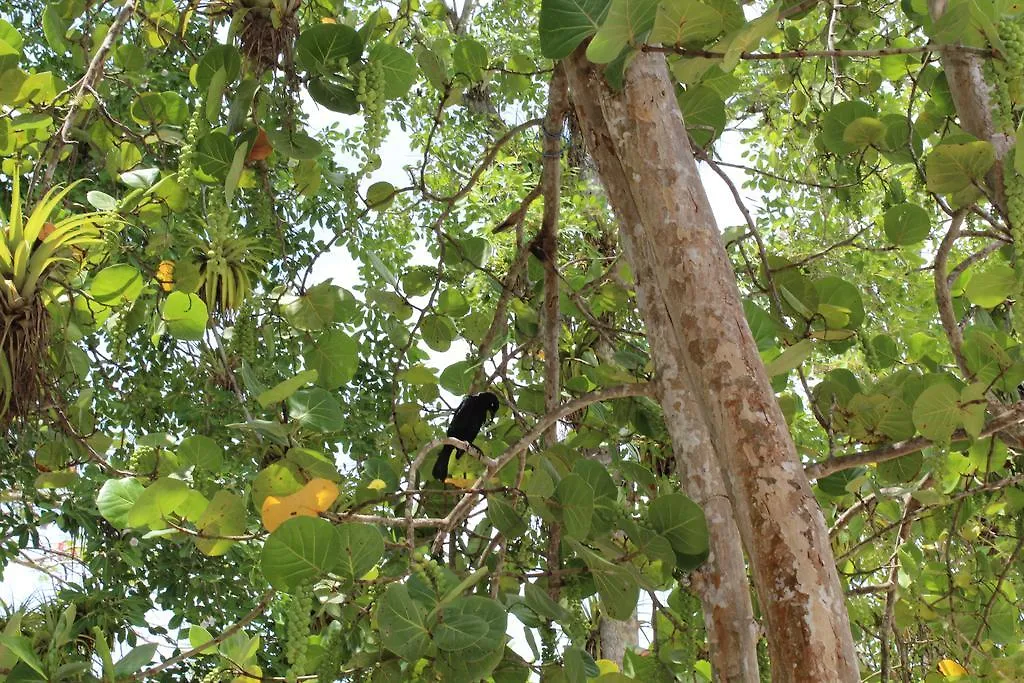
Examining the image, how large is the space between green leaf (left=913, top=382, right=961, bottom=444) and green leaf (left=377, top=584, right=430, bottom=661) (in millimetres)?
609

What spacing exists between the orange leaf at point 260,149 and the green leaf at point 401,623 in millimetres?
656

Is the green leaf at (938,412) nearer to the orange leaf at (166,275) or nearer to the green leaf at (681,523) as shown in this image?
the green leaf at (681,523)

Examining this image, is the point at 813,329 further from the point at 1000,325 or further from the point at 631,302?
the point at 631,302

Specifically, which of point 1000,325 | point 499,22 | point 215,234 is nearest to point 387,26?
point 215,234

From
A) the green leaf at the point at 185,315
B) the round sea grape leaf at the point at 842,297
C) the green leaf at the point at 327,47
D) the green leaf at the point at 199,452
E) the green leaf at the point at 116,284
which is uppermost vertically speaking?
the green leaf at the point at 327,47

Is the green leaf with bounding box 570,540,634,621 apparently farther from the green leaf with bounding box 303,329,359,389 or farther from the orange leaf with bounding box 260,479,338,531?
the green leaf with bounding box 303,329,359,389

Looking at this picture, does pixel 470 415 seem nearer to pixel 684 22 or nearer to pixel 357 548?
pixel 357 548

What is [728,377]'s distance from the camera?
86cm

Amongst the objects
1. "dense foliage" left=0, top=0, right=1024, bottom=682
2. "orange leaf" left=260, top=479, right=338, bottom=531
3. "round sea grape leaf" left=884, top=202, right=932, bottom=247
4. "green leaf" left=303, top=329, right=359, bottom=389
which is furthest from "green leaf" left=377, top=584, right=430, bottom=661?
"round sea grape leaf" left=884, top=202, right=932, bottom=247

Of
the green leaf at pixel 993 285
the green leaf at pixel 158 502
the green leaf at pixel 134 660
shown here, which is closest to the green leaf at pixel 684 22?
the green leaf at pixel 993 285

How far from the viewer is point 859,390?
1.21m

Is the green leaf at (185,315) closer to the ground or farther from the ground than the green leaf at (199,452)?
farther from the ground

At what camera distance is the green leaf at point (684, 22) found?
900 millimetres

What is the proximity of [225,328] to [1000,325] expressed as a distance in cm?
123
